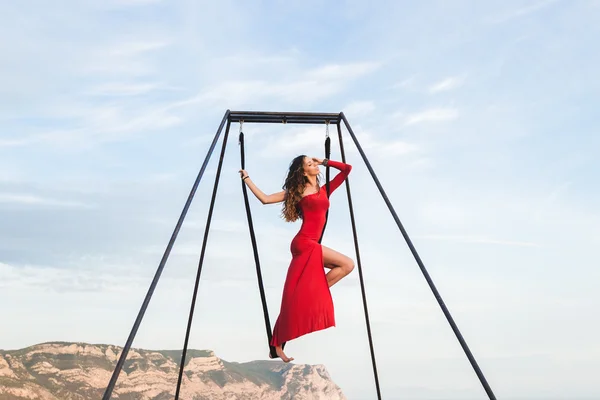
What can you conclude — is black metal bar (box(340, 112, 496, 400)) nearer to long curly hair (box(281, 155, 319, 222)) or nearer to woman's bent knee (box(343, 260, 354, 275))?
long curly hair (box(281, 155, 319, 222))

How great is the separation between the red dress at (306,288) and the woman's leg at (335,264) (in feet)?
0.28

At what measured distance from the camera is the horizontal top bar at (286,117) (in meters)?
8.02

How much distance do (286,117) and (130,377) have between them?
462 ft

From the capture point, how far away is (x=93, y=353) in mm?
136875

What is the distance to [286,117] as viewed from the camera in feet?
26.7

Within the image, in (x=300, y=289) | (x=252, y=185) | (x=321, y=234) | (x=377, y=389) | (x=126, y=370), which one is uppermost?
(x=126, y=370)

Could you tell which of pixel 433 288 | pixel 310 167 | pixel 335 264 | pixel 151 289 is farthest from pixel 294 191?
pixel 151 289

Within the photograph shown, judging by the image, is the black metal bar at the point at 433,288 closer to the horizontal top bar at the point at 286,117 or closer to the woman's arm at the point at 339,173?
the woman's arm at the point at 339,173

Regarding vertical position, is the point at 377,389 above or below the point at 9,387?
below

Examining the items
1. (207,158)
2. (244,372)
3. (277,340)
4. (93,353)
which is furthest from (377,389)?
(244,372)

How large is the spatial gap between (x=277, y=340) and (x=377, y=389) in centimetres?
215

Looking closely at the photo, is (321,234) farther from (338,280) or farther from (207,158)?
(207,158)

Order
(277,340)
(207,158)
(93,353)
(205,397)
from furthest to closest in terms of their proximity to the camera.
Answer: (205,397)
(93,353)
(277,340)
(207,158)

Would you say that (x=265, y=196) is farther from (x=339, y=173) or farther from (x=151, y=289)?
(x=151, y=289)
